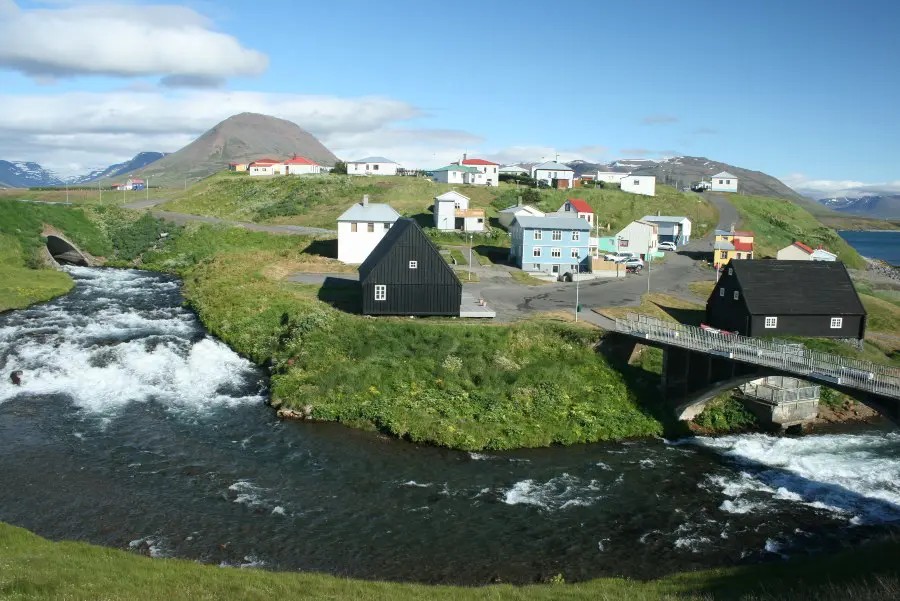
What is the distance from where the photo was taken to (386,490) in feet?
101

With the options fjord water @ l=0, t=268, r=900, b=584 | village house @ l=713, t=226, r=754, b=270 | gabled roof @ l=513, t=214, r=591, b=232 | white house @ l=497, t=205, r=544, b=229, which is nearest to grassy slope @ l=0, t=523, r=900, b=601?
fjord water @ l=0, t=268, r=900, b=584

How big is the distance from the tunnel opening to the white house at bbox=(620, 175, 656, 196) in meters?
87.0

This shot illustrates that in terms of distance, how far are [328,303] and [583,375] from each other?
2169 cm

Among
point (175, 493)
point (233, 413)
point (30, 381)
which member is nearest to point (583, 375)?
point (233, 413)

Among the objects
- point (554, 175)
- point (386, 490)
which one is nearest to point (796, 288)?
point (386, 490)

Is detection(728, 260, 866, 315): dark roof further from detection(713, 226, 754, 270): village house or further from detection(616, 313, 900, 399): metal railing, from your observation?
detection(713, 226, 754, 270): village house

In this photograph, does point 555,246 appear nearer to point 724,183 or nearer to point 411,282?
point 411,282

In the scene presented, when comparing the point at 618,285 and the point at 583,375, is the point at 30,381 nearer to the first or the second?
the point at 583,375

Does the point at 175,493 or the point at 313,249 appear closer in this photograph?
the point at 175,493

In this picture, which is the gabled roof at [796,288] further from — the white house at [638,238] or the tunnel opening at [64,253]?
the tunnel opening at [64,253]

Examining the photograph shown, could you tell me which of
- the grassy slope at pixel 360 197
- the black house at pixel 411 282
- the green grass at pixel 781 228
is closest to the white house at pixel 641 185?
the grassy slope at pixel 360 197

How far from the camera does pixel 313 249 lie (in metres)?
81.3

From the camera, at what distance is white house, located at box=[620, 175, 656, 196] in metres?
124

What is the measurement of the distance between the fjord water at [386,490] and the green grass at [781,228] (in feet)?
207
